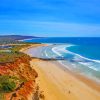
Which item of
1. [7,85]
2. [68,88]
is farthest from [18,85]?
[68,88]

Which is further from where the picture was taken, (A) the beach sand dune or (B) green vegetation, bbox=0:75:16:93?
(A) the beach sand dune

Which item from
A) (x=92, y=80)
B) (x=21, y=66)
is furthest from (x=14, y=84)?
(x=92, y=80)

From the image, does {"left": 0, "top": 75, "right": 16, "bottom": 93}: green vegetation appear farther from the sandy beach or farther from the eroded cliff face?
the sandy beach

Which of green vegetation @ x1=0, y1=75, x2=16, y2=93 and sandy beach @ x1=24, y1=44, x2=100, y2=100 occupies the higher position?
green vegetation @ x1=0, y1=75, x2=16, y2=93

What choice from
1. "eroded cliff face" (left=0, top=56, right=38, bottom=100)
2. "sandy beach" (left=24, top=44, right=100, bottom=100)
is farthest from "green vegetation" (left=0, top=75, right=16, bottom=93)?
"sandy beach" (left=24, top=44, right=100, bottom=100)

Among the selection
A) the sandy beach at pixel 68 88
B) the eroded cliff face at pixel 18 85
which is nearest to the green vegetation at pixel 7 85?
the eroded cliff face at pixel 18 85

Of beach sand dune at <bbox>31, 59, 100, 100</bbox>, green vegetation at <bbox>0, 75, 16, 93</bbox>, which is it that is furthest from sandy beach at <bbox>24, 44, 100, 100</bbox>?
green vegetation at <bbox>0, 75, 16, 93</bbox>

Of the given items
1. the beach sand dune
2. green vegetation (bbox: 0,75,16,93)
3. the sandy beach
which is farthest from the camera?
the sandy beach

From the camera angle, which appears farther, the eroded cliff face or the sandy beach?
the sandy beach

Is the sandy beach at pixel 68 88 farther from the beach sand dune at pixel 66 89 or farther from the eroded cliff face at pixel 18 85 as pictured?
the eroded cliff face at pixel 18 85

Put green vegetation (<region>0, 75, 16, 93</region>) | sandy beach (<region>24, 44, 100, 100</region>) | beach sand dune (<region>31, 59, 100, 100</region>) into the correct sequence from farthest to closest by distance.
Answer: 1. sandy beach (<region>24, 44, 100, 100</region>)
2. beach sand dune (<region>31, 59, 100, 100</region>)
3. green vegetation (<region>0, 75, 16, 93</region>)

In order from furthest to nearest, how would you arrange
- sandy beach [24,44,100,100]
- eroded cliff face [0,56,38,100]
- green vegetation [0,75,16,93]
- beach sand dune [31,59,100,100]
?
sandy beach [24,44,100,100] < beach sand dune [31,59,100,100] < green vegetation [0,75,16,93] < eroded cliff face [0,56,38,100]

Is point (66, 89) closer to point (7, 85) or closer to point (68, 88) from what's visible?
point (68, 88)
